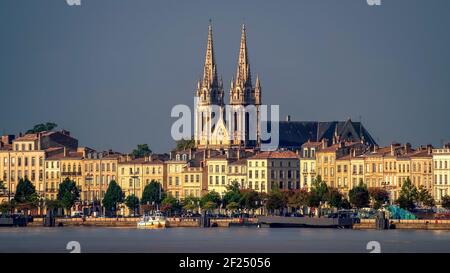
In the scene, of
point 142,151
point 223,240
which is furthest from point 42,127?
point 223,240

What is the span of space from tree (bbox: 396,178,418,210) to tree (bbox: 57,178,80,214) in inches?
1040

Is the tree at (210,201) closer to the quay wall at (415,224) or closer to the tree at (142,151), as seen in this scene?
the quay wall at (415,224)

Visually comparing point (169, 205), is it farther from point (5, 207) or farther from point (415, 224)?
point (415, 224)

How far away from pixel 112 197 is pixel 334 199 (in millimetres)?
21084

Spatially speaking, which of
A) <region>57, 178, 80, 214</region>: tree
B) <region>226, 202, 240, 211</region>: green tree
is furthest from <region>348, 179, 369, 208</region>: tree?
<region>57, 178, 80, 214</region>: tree

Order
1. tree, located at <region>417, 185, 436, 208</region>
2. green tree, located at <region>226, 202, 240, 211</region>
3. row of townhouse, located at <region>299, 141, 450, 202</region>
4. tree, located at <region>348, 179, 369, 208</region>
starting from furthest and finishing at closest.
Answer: green tree, located at <region>226, 202, 240, 211</region>
row of townhouse, located at <region>299, 141, 450, 202</region>
tree, located at <region>348, 179, 369, 208</region>
tree, located at <region>417, 185, 436, 208</region>

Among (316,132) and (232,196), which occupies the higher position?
(316,132)

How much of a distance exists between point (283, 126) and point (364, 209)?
42.1 m

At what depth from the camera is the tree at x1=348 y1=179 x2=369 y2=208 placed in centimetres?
15138

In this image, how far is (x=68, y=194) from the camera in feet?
548

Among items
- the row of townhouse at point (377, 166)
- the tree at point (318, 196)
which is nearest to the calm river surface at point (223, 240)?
the tree at point (318, 196)

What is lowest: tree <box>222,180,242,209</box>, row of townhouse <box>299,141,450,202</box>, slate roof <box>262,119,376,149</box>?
tree <box>222,180,242,209</box>

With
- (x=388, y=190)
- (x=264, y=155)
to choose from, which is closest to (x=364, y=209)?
(x=388, y=190)

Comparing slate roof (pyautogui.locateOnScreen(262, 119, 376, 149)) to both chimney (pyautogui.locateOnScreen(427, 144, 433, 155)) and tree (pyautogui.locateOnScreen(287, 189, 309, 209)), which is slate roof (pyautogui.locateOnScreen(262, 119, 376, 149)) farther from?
tree (pyautogui.locateOnScreen(287, 189, 309, 209))
